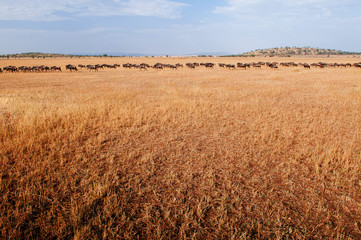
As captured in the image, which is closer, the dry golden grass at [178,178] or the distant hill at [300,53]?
the dry golden grass at [178,178]

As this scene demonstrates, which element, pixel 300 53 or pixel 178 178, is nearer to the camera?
pixel 178 178

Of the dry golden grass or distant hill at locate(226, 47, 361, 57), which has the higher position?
distant hill at locate(226, 47, 361, 57)

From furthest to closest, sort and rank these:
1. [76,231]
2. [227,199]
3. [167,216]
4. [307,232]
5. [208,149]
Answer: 1. [208,149]
2. [227,199]
3. [167,216]
4. [307,232]
5. [76,231]

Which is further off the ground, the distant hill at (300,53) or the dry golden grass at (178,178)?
the distant hill at (300,53)

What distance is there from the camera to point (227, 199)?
3.41 m

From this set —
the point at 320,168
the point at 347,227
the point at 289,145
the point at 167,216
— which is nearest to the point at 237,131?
the point at 289,145

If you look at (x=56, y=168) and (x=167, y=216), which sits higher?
(x=56, y=168)

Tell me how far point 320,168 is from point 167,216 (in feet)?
12.1

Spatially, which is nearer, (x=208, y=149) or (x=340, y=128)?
(x=208, y=149)

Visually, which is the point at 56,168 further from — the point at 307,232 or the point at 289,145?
the point at 289,145

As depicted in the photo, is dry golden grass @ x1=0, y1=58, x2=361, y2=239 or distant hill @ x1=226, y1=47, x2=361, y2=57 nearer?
dry golden grass @ x1=0, y1=58, x2=361, y2=239

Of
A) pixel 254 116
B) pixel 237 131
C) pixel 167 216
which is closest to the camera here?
pixel 167 216

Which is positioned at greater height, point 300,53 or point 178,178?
point 300,53

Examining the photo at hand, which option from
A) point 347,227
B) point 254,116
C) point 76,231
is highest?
point 254,116
